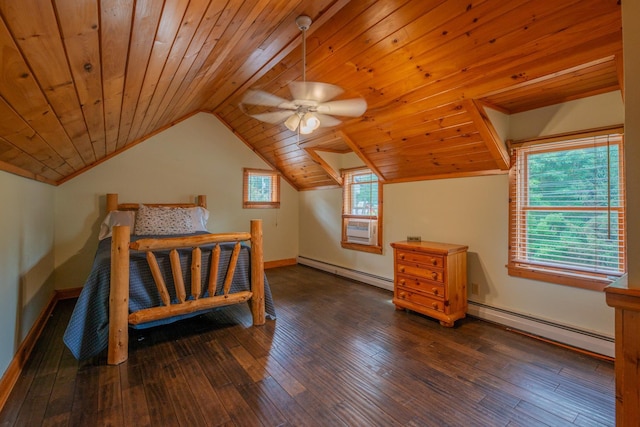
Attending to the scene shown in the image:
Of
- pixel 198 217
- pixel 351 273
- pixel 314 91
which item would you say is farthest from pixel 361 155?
pixel 198 217

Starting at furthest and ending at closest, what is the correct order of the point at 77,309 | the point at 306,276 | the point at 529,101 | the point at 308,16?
the point at 306,276 → the point at 529,101 → the point at 77,309 → the point at 308,16

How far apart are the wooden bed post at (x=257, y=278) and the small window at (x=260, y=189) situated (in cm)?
238

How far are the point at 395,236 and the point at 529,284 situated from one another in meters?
1.62

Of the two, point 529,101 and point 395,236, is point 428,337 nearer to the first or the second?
point 395,236

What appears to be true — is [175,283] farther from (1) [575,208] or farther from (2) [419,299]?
(1) [575,208]

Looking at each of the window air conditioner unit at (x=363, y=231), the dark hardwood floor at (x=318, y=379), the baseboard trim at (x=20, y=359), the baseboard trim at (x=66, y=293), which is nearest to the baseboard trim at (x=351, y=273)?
the window air conditioner unit at (x=363, y=231)

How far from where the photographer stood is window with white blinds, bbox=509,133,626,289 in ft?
7.50

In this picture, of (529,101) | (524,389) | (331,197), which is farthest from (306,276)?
(529,101)

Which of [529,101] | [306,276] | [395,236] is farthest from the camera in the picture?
[306,276]

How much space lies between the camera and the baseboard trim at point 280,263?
5.48 m

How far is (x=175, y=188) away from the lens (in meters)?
4.58

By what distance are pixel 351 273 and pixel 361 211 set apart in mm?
981

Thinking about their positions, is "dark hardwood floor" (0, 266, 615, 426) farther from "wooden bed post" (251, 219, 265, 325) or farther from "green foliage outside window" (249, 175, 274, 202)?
"green foliage outside window" (249, 175, 274, 202)

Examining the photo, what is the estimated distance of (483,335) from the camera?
268 cm
